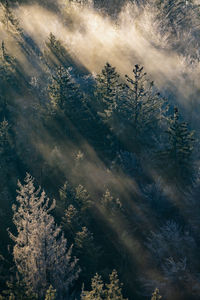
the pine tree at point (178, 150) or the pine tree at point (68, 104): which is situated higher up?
the pine tree at point (68, 104)

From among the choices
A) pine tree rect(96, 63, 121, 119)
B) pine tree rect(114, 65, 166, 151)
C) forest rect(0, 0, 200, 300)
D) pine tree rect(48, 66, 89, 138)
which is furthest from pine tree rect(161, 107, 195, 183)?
pine tree rect(48, 66, 89, 138)

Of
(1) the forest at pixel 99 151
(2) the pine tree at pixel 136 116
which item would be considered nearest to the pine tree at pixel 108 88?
(1) the forest at pixel 99 151

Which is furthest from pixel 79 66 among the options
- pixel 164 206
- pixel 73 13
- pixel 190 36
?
pixel 164 206

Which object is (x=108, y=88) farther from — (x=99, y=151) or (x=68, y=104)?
(x=99, y=151)

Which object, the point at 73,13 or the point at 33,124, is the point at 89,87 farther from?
the point at 73,13

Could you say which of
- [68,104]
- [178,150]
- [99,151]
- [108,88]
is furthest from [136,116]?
[68,104]

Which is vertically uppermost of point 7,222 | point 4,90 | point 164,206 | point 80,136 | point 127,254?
point 4,90

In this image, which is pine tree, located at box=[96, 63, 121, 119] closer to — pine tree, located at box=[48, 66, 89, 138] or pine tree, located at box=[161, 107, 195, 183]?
pine tree, located at box=[48, 66, 89, 138]

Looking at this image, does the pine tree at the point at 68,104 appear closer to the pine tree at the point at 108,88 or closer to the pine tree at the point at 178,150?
the pine tree at the point at 108,88
